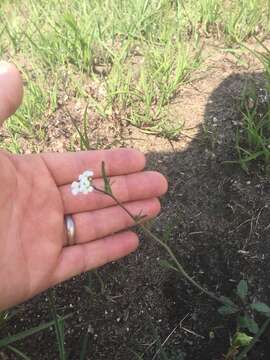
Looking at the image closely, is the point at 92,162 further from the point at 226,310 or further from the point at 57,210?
the point at 226,310

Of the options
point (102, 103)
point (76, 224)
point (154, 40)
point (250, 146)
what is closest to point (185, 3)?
point (154, 40)

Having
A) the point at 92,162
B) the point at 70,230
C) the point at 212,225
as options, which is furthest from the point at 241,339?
the point at 92,162

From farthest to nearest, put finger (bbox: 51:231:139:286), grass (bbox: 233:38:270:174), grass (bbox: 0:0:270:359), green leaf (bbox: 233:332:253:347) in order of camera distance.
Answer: grass (bbox: 0:0:270:359) < grass (bbox: 233:38:270:174) < finger (bbox: 51:231:139:286) < green leaf (bbox: 233:332:253:347)

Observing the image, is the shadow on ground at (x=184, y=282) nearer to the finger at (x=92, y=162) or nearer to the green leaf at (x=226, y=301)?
the green leaf at (x=226, y=301)

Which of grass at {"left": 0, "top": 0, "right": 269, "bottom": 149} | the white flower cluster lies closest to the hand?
the white flower cluster

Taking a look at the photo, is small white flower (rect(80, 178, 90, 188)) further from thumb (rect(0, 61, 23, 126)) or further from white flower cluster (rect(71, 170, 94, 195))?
thumb (rect(0, 61, 23, 126))

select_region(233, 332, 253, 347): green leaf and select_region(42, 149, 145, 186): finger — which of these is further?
select_region(42, 149, 145, 186): finger
